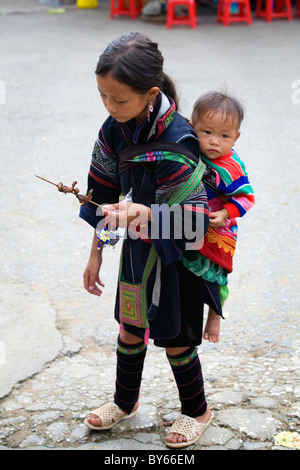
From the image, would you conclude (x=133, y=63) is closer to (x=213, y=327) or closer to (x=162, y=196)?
(x=162, y=196)

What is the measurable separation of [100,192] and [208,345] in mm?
1261

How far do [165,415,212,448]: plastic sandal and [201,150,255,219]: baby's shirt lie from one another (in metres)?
0.85

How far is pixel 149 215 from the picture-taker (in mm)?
2023

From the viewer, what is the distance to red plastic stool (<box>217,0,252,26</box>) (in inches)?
378

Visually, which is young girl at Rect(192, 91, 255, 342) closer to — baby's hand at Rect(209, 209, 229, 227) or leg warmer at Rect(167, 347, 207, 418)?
A: baby's hand at Rect(209, 209, 229, 227)

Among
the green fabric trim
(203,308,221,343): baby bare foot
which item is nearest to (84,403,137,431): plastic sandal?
(203,308,221,343): baby bare foot

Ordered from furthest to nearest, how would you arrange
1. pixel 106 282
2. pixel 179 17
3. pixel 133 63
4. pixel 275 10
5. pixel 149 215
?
pixel 275 10 → pixel 179 17 → pixel 106 282 → pixel 149 215 → pixel 133 63

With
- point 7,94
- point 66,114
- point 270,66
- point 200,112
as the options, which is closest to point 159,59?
point 200,112

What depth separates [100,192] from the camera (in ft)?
7.64

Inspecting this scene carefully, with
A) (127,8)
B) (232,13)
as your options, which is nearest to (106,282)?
(232,13)

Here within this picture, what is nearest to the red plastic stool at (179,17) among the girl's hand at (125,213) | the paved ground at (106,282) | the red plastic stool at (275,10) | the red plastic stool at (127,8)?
the red plastic stool at (127,8)

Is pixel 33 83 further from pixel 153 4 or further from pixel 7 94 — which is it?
pixel 153 4

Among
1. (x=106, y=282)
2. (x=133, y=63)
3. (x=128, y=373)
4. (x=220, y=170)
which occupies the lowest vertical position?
(x=106, y=282)

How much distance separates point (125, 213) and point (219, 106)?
0.52m
